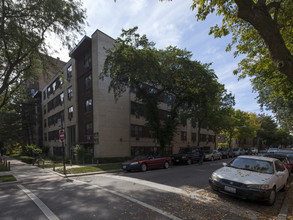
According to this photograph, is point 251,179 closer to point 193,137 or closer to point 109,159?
point 109,159

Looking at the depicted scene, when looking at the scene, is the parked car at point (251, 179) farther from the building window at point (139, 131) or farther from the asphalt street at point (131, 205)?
the building window at point (139, 131)

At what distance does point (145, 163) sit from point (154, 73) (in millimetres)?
8170

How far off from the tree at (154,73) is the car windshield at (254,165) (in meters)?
10.8

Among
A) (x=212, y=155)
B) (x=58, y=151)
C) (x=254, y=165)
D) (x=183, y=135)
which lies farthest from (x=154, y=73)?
(x=58, y=151)

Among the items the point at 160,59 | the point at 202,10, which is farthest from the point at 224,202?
the point at 160,59

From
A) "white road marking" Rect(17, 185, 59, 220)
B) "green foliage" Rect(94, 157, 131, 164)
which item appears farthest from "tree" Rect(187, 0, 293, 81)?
"green foliage" Rect(94, 157, 131, 164)

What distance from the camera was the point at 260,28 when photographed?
4.62m

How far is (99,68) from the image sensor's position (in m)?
20.5

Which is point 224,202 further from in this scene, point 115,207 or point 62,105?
point 62,105

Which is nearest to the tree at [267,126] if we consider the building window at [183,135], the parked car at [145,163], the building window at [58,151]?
the building window at [183,135]

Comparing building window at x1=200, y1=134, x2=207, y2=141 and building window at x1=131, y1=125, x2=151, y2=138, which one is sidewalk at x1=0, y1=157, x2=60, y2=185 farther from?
building window at x1=200, y1=134, x2=207, y2=141

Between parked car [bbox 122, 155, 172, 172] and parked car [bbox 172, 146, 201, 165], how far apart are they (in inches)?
123

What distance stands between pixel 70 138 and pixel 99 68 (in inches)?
472

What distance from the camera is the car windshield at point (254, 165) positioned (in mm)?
6566
